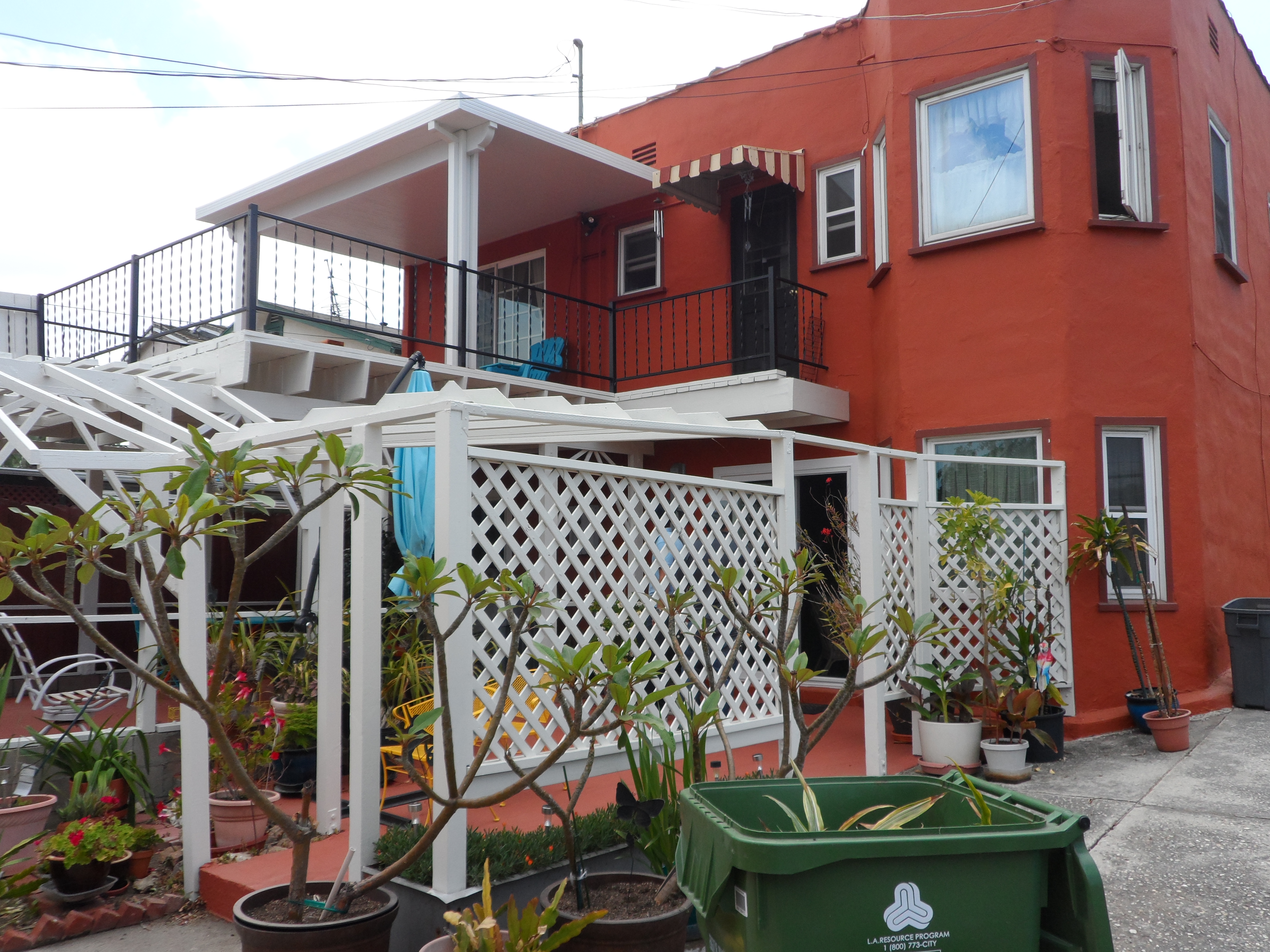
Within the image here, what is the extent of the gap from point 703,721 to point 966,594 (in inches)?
154

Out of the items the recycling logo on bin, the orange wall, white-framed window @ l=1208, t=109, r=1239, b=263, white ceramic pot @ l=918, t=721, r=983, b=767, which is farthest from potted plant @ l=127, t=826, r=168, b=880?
white-framed window @ l=1208, t=109, r=1239, b=263

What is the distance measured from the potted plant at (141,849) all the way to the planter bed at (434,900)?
1.34m

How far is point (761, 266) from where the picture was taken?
948 centimetres

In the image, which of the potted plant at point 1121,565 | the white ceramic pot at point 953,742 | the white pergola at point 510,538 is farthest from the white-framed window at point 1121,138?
the white ceramic pot at point 953,742

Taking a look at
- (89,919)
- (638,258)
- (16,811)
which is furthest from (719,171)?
(89,919)

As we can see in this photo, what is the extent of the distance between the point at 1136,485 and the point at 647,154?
20.8ft

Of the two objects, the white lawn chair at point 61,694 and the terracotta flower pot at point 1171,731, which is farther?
the terracotta flower pot at point 1171,731

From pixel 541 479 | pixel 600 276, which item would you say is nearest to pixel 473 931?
pixel 541 479

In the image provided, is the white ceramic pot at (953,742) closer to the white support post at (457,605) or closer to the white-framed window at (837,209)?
the white support post at (457,605)

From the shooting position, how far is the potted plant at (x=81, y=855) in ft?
13.0

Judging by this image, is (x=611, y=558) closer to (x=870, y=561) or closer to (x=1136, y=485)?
(x=870, y=561)

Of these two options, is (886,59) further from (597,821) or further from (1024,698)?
(597,821)

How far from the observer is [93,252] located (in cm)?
1812

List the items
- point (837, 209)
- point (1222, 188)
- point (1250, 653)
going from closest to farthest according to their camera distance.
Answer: point (1250, 653) < point (1222, 188) < point (837, 209)
